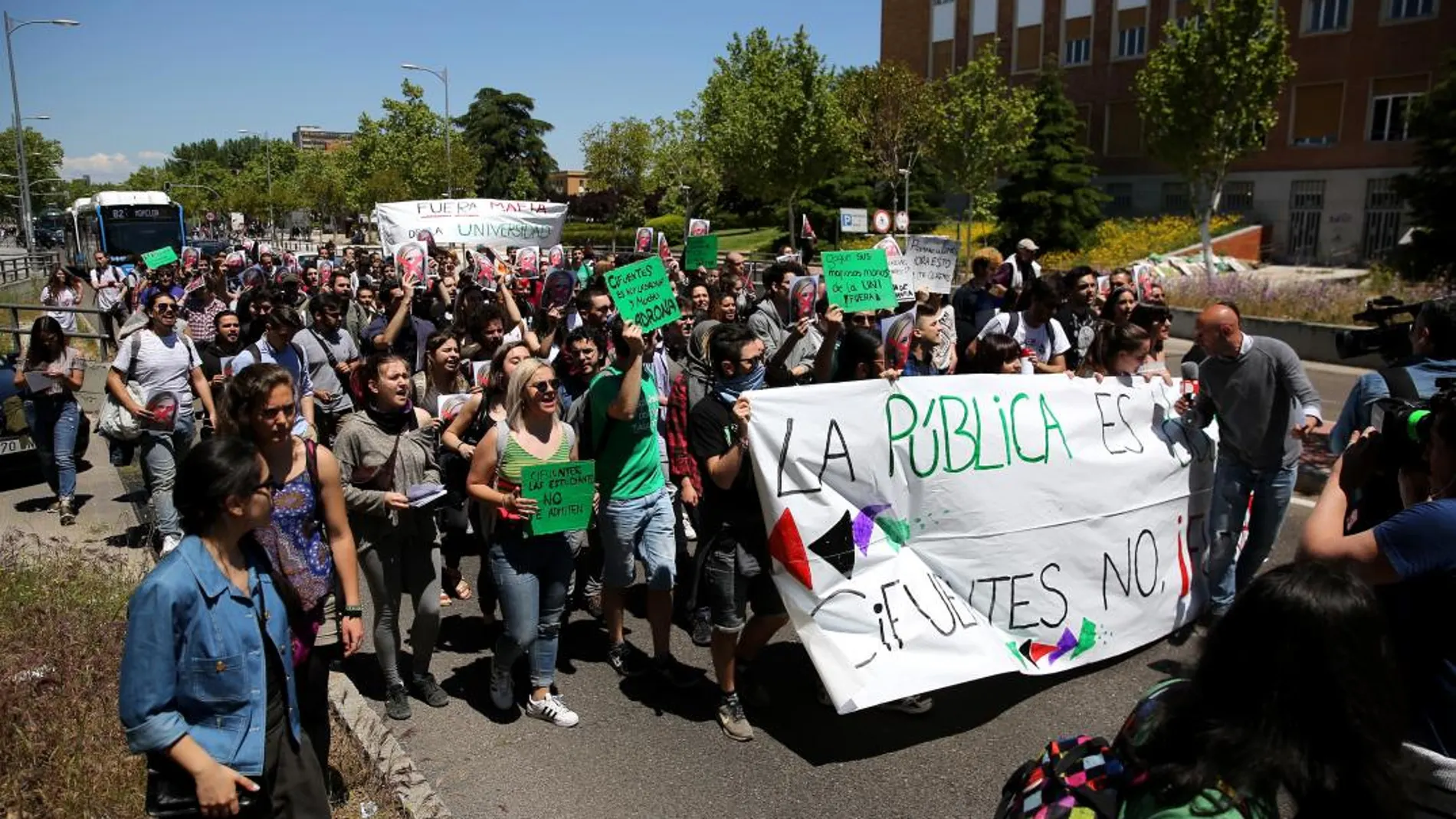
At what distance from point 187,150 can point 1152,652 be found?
194093mm

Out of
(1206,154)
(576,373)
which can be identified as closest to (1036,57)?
(1206,154)

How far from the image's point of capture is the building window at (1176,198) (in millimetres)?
40156

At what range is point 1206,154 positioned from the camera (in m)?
27.1

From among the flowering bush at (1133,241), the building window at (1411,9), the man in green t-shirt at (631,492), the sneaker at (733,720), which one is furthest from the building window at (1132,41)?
the sneaker at (733,720)

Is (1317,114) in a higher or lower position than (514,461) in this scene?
higher

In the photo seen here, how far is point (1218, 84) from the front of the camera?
26.2 meters

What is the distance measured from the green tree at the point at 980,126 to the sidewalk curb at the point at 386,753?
32062 mm

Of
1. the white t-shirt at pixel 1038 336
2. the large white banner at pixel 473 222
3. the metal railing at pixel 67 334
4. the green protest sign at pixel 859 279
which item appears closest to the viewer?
the green protest sign at pixel 859 279

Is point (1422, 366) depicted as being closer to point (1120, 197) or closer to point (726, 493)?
point (726, 493)

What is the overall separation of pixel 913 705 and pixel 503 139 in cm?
8526

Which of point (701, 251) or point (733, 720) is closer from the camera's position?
point (733, 720)

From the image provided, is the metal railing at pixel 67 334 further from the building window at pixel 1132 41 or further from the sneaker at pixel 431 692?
the building window at pixel 1132 41

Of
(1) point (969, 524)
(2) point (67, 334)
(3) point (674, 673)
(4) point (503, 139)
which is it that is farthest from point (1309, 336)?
(4) point (503, 139)

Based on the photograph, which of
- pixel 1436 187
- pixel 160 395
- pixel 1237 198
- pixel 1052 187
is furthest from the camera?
pixel 1237 198
